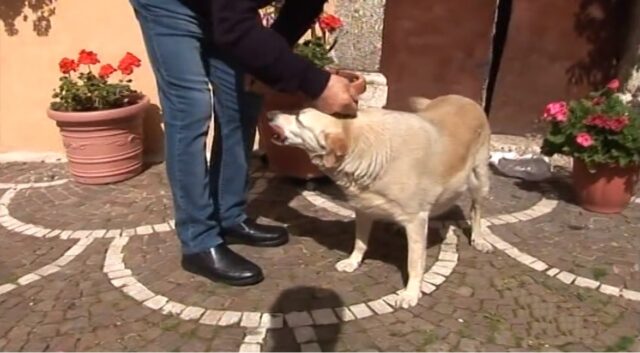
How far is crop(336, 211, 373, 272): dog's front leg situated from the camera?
3.46 metres

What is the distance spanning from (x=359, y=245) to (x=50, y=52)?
3.06 metres

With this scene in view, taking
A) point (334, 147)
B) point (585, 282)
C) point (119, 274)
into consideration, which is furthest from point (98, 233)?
point (585, 282)

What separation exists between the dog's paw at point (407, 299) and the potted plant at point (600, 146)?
5.79 ft

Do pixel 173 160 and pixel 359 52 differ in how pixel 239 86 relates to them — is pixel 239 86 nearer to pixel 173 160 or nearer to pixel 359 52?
pixel 173 160

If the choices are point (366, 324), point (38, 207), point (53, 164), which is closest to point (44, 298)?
point (38, 207)

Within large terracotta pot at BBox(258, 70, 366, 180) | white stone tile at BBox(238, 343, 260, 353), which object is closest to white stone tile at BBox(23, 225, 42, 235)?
large terracotta pot at BBox(258, 70, 366, 180)

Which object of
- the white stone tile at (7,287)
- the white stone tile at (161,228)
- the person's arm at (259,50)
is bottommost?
the white stone tile at (7,287)

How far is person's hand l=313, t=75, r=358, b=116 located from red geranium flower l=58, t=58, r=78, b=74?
8.69 feet

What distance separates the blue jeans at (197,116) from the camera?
9.30 ft

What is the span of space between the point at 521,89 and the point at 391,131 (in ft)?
9.14

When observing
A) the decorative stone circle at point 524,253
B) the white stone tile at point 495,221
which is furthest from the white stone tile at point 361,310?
the white stone tile at point 495,221

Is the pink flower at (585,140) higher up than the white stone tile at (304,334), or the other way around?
the pink flower at (585,140)

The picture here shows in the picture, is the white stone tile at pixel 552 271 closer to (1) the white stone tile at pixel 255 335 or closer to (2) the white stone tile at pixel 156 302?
(1) the white stone tile at pixel 255 335

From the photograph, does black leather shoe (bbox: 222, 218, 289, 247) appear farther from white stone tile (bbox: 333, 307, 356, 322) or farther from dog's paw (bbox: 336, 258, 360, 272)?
white stone tile (bbox: 333, 307, 356, 322)
